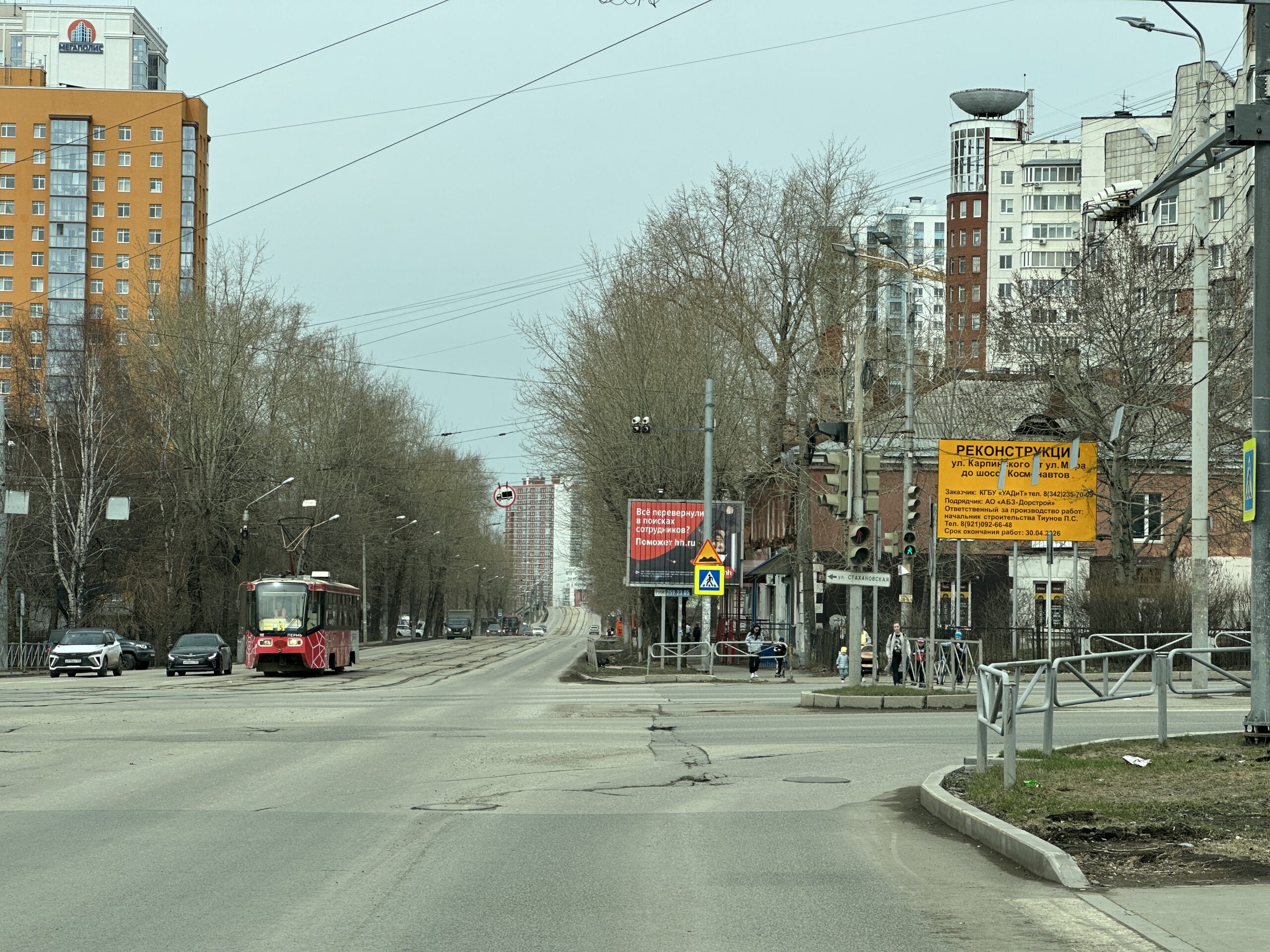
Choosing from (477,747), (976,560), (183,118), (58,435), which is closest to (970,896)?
(477,747)

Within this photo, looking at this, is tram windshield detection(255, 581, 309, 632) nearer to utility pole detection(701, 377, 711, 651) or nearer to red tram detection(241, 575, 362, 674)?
red tram detection(241, 575, 362, 674)

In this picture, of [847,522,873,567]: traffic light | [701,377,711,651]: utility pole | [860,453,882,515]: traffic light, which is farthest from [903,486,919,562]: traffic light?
[701,377,711,651]: utility pole

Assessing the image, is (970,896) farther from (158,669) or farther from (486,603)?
(486,603)

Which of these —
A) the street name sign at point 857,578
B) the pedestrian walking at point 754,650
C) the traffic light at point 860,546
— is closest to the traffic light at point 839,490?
the traffic light at point 860,546

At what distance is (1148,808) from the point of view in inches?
423

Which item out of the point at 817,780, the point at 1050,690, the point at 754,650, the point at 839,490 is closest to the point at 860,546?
the point at 839,490

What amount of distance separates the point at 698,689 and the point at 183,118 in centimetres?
10595

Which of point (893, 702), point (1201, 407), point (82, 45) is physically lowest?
point (893, 702)

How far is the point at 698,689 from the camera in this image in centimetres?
3291

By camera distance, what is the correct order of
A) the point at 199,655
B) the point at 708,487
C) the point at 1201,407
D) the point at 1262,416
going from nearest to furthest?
1. the point at 1262,416
2. the point at 1201,407
3. the point at 708,487
4. the point at 199,655

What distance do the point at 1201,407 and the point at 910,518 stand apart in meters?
6.29

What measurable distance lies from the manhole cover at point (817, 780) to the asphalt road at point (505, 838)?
196mm

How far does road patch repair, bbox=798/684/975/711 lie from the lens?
24.9 meters

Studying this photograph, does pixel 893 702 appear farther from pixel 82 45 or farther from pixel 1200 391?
pixel 82 45
